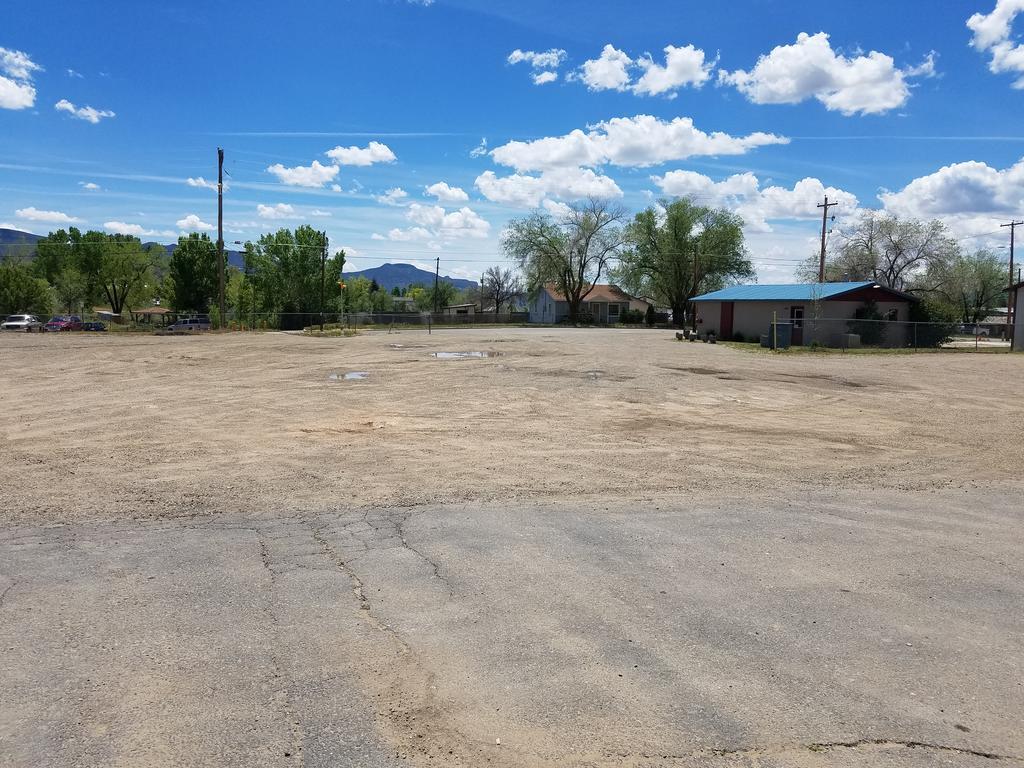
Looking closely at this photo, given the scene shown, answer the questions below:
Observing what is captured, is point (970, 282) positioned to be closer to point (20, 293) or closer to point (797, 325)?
point (797, 325)

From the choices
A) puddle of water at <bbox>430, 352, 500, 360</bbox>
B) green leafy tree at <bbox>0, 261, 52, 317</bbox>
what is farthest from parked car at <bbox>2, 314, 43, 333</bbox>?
puddle of water at <bbox>430, 352, 500, 360</bbox>

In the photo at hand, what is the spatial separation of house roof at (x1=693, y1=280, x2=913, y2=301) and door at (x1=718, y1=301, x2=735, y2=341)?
21.4 inches

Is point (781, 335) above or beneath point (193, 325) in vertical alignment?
beneath

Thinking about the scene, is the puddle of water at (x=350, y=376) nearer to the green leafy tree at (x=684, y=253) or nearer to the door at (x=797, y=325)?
the door at (x=797, y=325)

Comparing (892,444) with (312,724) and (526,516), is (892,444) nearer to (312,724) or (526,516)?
(526,516)

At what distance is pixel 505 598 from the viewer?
490 cm

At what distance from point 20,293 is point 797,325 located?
80.2m

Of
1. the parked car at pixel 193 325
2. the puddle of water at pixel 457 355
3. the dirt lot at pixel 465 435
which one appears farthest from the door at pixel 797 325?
the parked car at pixel 193 325

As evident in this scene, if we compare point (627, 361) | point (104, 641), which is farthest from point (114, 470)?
point (627, 361)

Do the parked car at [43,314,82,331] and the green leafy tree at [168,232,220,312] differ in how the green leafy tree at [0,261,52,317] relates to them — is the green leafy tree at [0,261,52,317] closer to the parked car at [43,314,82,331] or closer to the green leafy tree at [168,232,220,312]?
the green leafy tree at [168,232,220,312]

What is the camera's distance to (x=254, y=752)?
310 cm

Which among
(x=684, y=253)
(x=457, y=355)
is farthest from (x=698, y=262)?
(x=457, y=355)

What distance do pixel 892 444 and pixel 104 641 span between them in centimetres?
1139

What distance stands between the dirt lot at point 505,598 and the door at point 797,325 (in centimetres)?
3180
